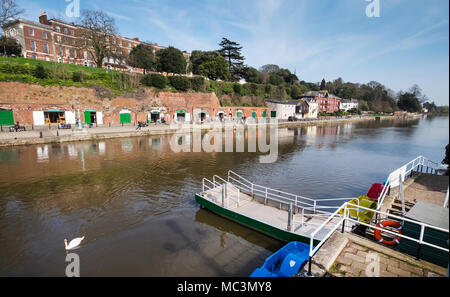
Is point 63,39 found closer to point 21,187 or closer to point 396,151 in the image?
point 21,187

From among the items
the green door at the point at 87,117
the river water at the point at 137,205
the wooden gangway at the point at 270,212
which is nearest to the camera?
the river water at the point at 137,205

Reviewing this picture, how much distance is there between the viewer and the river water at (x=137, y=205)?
6738mm

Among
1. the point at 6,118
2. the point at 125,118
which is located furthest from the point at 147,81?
the point at 6,118

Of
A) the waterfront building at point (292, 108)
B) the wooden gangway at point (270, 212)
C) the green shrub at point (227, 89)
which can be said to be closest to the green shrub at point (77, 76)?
the green shrub at point (227, 89)

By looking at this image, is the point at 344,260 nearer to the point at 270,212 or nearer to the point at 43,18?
the point at 270,212

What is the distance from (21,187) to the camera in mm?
11797

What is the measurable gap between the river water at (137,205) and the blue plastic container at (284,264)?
0.97m

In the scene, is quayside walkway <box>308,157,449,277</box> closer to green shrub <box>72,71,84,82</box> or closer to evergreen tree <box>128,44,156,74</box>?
green shrub <box>72,71,84,82</box>

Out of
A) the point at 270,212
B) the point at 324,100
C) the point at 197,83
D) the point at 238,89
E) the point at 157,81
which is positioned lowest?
the point at 270,212

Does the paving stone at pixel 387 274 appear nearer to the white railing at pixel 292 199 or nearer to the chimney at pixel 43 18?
the white railing at pixel 292 199

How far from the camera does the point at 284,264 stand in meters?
5.61

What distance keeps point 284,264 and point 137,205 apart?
23.2 ft

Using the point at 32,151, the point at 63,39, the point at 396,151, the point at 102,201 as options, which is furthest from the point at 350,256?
the point at 63,39

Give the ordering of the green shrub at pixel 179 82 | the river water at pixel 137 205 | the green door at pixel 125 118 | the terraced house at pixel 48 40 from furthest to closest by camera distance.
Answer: the terraced house at pixel 48 40
the green shrub at pixel 179 82
the green door at pixel 125 118
the river water at pixel 137 205
